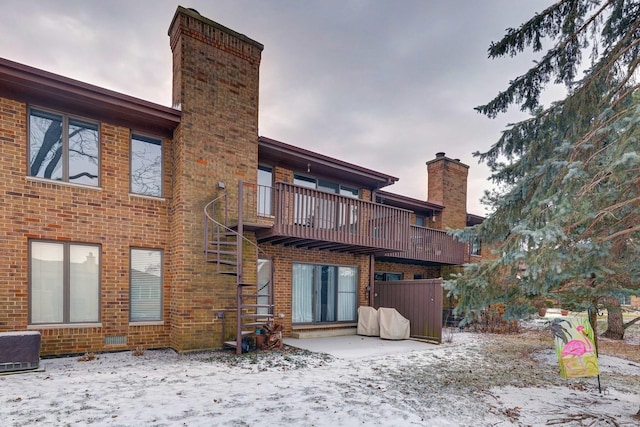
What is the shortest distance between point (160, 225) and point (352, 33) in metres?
8.28

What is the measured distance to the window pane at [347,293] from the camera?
11.9 m

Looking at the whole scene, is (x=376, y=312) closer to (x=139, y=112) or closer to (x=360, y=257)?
(x=360, y=257)

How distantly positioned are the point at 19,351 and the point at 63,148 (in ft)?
13.0

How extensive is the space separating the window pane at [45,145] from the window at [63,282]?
145cm

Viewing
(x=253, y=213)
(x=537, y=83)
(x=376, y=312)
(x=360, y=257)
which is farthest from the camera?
(x=360, y=257)

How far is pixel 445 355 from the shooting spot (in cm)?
860

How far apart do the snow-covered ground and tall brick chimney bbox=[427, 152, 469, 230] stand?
30.6ft

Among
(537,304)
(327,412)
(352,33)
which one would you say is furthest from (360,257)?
(327,412)

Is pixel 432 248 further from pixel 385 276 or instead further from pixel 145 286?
pixel 145 286

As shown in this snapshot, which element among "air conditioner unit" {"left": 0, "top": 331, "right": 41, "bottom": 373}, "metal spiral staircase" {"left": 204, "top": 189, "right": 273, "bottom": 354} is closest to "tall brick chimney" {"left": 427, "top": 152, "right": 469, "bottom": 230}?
"metal spiral staircase" {"left": 204, "top": 189, "right": 273, "bottom": 354}

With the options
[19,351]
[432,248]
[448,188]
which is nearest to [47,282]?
[19,351]

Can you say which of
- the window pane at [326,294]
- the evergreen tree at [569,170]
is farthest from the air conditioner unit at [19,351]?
the window pane at [326,294]

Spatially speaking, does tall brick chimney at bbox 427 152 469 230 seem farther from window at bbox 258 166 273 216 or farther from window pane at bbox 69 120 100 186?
window pane at bbox 69 120 100 186

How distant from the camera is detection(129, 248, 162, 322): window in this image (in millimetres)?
8055
